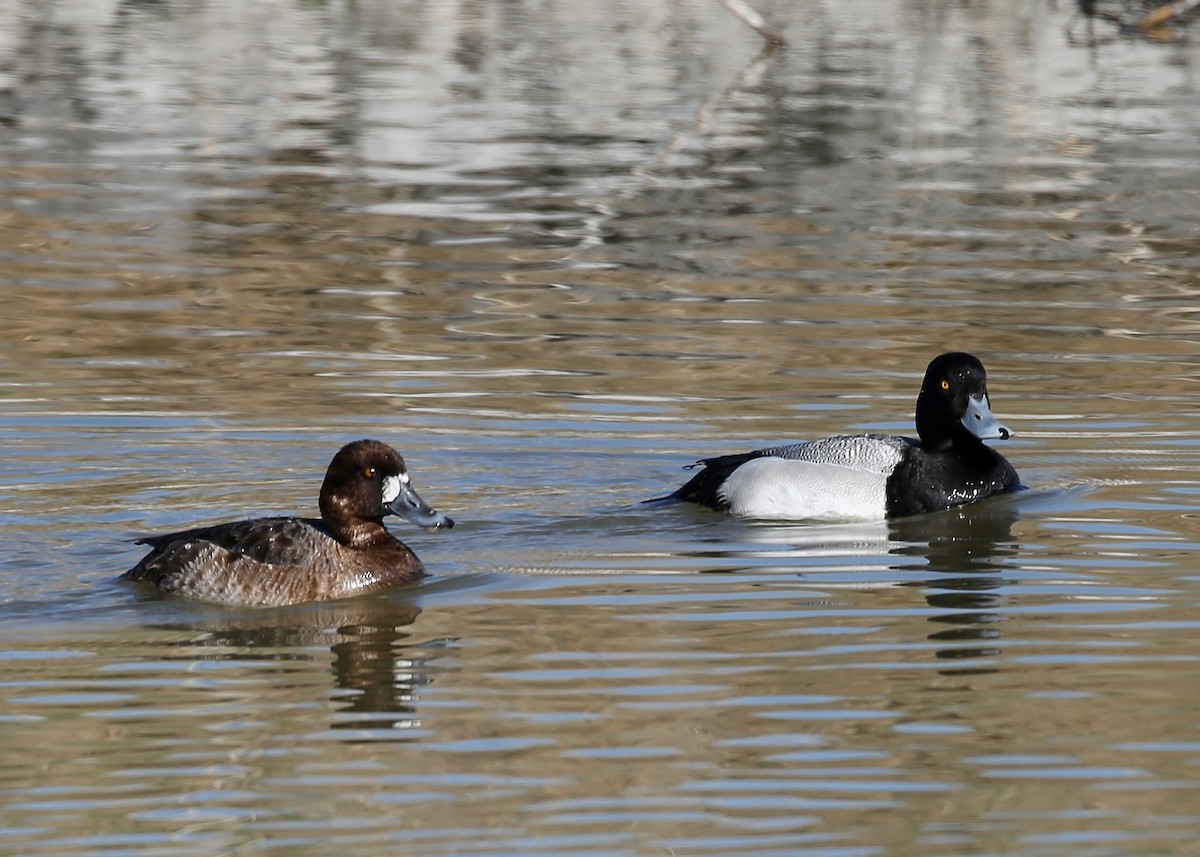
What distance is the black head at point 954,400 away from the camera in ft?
41.2

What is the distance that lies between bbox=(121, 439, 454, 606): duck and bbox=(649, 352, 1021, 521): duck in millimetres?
2008

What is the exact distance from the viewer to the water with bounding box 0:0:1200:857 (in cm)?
722

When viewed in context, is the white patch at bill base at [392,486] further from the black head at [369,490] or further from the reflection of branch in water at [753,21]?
the reflection of branch in water at [753,21]

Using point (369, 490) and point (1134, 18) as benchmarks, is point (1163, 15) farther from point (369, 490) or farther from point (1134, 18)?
point (369, 490)

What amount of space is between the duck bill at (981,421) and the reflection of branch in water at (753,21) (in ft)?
67.6

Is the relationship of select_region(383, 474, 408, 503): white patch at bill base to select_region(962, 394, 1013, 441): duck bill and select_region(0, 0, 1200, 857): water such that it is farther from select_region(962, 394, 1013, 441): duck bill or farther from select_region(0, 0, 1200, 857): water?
select_region(962, 394, 1013, 441): duck bill

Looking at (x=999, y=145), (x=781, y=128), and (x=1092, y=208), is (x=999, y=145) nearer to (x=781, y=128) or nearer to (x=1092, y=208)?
(x=781, y=128)

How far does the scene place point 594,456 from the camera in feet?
41.7

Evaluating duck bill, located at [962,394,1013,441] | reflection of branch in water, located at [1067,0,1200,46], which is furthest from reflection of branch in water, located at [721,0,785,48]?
duck bill, located at [962,394,1013,441]

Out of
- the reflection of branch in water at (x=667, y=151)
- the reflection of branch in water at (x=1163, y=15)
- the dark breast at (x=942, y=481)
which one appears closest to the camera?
the dark breast at (x=942, y=481)

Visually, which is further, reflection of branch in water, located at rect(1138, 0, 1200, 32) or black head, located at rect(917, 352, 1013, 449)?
reflection of branch in water, located at rect(1138, 0, 1200, 32)

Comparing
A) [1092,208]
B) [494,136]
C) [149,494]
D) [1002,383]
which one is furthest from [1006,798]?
[494,136]

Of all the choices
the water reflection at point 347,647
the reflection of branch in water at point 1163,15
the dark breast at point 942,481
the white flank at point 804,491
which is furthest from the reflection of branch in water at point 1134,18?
the water reflection at point 347,647

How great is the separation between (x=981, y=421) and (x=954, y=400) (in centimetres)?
21
